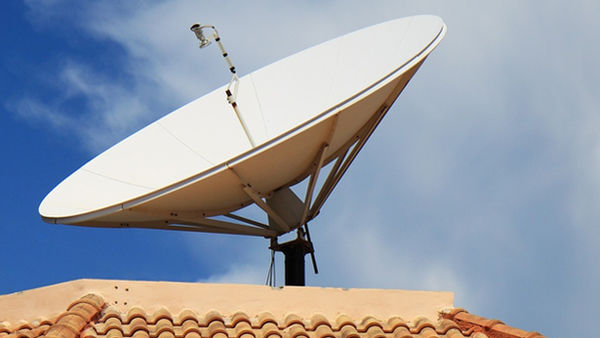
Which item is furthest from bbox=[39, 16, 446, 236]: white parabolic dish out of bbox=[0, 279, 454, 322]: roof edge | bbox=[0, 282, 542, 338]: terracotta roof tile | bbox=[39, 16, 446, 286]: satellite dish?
bbox=[0, 282, 542, 338]: terracotta roof tile

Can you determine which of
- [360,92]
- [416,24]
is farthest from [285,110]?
[360,92]

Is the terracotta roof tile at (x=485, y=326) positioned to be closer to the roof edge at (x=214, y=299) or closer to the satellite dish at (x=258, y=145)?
the roof edge at (x=214, y=299)

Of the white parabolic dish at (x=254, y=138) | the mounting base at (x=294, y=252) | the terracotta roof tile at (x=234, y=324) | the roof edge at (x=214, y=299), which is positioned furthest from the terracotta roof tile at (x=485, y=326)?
the mounting base at (x=294, y=252)

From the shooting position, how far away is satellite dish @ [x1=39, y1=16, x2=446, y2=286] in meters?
10.1

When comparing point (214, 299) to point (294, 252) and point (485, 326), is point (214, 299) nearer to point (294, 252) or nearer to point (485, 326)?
point (485, 326)

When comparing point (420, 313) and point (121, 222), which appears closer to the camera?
point (420, 313)

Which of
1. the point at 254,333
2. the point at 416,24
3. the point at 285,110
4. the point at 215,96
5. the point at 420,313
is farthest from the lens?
the point at 215,96

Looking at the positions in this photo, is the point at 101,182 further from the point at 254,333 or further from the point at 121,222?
the point at 254,333

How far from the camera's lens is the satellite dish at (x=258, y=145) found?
33.1 ft

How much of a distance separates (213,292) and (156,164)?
3870mm

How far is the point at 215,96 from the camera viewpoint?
1450 centimetres

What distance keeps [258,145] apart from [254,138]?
10.1ft

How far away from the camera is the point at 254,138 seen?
13133mm

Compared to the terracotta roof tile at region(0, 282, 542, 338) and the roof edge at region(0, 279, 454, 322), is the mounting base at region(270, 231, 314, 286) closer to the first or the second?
the roof edge at region(0, 279, 454, 322)
